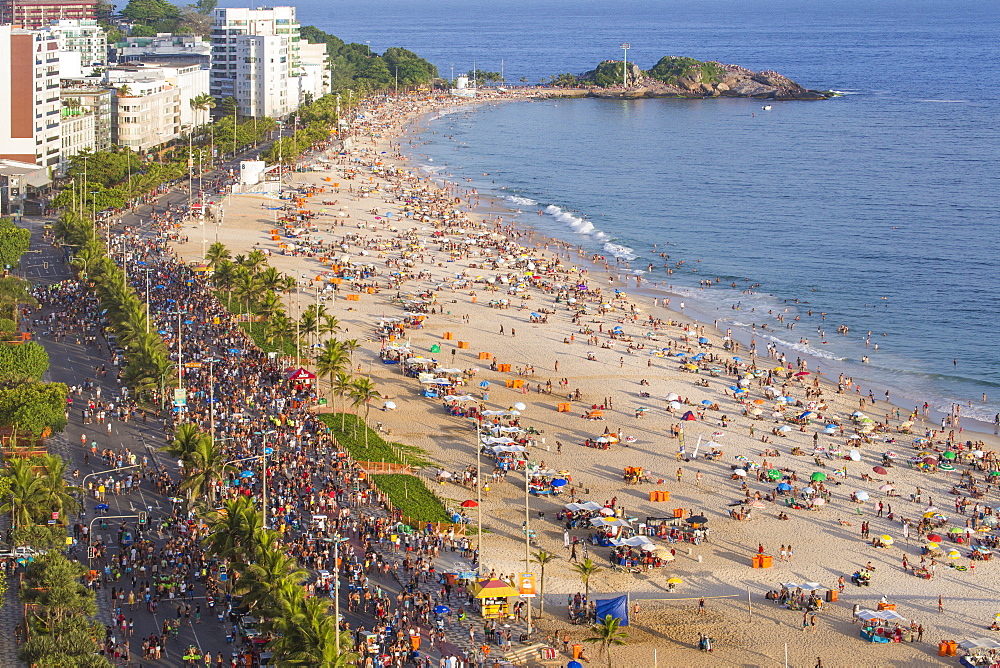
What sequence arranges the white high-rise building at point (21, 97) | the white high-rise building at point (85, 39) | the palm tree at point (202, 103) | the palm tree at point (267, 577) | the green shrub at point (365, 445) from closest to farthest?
the palm tree at point (267, 577) < the green shrub at point (365, 445) < the white high-rise building at point (21, 97) < the palm tree at point (202, 103) < the white high-rise building at point (85, 39)

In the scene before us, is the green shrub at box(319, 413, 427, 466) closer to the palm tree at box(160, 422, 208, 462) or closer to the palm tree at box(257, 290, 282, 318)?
the palm tree at box(160, 422, 208, 462)

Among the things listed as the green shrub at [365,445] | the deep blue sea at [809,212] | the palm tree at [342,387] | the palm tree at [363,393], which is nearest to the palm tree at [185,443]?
the green shrub at [365,445]

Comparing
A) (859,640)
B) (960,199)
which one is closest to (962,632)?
(859,640)

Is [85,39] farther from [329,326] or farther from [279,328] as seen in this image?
[329,326]

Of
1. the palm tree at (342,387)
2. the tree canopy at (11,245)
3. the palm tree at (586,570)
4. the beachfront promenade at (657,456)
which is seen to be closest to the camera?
the palm tree at (586,570)

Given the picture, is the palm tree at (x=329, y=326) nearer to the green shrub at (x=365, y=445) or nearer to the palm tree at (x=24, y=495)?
the green shrub at (x=365, y=445)

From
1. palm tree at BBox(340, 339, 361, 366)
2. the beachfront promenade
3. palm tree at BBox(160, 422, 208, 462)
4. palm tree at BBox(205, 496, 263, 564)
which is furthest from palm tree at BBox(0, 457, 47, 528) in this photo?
palm tree at BBox(340, 339, 361, 366)
